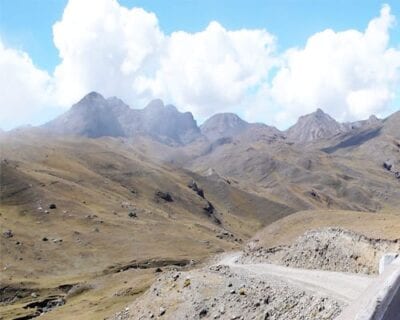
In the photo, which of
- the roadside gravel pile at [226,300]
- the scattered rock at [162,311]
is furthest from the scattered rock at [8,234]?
the scattered rock at [162,311]

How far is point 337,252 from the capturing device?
2270 inches

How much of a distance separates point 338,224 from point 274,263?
127ft

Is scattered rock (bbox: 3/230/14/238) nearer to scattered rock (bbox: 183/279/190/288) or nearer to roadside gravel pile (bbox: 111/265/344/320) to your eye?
roadside gravel pile (bbox: 111/265/344/320)

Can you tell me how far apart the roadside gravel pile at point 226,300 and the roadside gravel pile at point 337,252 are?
1005cm

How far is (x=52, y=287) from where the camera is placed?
123 meters

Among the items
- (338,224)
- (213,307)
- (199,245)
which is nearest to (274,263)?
(213,307)

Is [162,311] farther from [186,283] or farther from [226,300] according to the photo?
[226,300]

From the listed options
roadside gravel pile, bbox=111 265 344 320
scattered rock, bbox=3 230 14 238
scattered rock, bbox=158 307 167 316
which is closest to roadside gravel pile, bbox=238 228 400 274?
roadside gravel pile, bbox=111 265 344 320

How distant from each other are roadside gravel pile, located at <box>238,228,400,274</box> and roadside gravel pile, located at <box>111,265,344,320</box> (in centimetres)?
1005

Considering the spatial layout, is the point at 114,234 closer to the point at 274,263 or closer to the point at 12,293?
the point at 12,293

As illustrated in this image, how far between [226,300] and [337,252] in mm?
17869

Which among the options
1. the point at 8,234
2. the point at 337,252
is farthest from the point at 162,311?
the point at 8,234

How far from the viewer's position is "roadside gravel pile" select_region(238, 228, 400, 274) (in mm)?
54250

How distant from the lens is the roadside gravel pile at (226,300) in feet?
112
